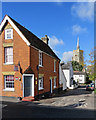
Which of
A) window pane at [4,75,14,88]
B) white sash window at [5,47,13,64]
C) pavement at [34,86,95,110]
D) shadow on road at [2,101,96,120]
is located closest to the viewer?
shadow on road at [2,101,96,120]

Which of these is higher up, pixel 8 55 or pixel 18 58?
pixel 8 55

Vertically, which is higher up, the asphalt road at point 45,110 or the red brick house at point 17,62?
the red brick house at point 17,62

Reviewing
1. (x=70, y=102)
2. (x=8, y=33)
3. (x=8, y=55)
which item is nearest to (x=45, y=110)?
(x=70, y=102)

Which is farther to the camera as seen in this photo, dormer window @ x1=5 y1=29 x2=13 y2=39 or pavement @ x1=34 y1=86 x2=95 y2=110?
dormer window @ x1=5 y1=29 x2=13 y2=39

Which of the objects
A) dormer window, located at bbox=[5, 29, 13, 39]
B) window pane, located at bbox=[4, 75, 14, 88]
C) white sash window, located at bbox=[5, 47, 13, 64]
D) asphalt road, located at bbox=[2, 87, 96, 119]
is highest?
dormer window, located at bbox=[5, 29, 13, 39]

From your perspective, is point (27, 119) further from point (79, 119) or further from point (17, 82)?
point (17, 82)

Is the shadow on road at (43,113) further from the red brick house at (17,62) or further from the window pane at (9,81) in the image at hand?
the window pane at (9,81)

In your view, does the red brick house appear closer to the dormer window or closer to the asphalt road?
the dormer window

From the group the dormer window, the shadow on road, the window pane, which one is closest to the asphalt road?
the shadow on road

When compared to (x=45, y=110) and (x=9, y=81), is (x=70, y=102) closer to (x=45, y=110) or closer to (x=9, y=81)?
(x=45, y=110)

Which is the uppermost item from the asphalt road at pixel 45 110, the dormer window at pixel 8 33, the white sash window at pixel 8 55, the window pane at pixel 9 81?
the dormer window at pixel 8 33

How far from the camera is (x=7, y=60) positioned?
16312 mm

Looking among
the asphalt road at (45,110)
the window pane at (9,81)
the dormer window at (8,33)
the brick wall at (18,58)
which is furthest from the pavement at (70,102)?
the dormer window at (8,33)

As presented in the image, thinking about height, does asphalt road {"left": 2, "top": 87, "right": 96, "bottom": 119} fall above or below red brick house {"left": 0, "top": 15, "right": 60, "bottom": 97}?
below
